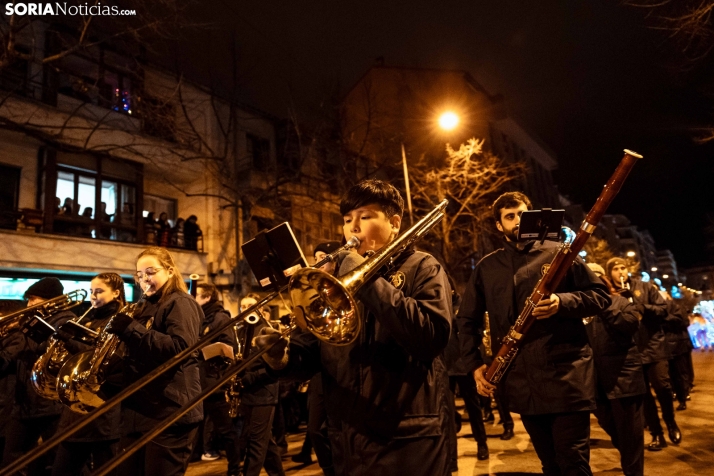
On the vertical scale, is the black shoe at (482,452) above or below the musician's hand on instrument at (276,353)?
below

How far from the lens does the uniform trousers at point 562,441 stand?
2982 mm

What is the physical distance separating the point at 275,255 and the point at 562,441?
2.27 metres

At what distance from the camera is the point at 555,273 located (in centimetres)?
313

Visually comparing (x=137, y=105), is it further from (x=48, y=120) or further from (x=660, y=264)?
(x=660, y=264)

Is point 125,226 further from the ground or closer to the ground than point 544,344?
further from the ground

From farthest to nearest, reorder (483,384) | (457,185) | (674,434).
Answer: (457,185) → (674,434) → (483,384)

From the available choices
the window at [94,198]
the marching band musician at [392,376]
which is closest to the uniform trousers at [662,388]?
the marching band musician at [392,376]

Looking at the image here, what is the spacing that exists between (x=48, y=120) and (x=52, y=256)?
4362mm

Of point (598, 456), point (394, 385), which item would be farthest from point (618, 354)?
point (394, 385)

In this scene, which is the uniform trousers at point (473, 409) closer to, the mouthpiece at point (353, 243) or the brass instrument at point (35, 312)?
the mouthpiece at point (353, 243)

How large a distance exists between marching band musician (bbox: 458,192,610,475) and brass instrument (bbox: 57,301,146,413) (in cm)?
279

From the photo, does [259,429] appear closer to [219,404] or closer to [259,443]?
[259,443]

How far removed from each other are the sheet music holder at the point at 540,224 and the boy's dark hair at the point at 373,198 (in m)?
1.21

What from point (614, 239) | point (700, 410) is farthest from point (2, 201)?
point (614, 239)
